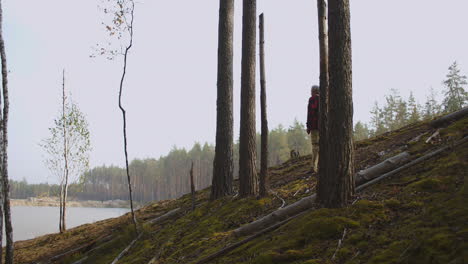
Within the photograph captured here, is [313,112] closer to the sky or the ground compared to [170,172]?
closer to the sky

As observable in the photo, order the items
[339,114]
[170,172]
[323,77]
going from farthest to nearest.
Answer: [170,172]
[323,77]
[339,114]

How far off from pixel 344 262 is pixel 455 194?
2.07m

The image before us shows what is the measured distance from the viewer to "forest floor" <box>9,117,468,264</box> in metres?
3.80

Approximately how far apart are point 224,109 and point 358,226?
6661mm

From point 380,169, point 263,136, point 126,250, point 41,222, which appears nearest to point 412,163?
point 380,169

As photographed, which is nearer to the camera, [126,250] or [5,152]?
[5,152]

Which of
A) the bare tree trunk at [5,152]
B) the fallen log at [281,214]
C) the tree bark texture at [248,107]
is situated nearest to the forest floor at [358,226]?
→ the fallen log at [281,214]

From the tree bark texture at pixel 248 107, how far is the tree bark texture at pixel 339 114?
3730mm

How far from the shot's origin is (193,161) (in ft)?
188

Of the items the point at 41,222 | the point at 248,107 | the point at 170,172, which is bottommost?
the point at 41,222

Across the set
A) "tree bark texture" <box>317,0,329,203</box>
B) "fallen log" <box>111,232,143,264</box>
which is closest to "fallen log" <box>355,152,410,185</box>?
"tree bark texture" <box>317,0,329,203</box>

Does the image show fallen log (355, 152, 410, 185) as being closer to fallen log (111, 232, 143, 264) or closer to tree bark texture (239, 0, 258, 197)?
tree bark texture (239, 0, 258, 197)

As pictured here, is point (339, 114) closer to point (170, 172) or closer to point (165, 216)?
point (165, 216)

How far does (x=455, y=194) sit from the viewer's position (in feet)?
15.1
